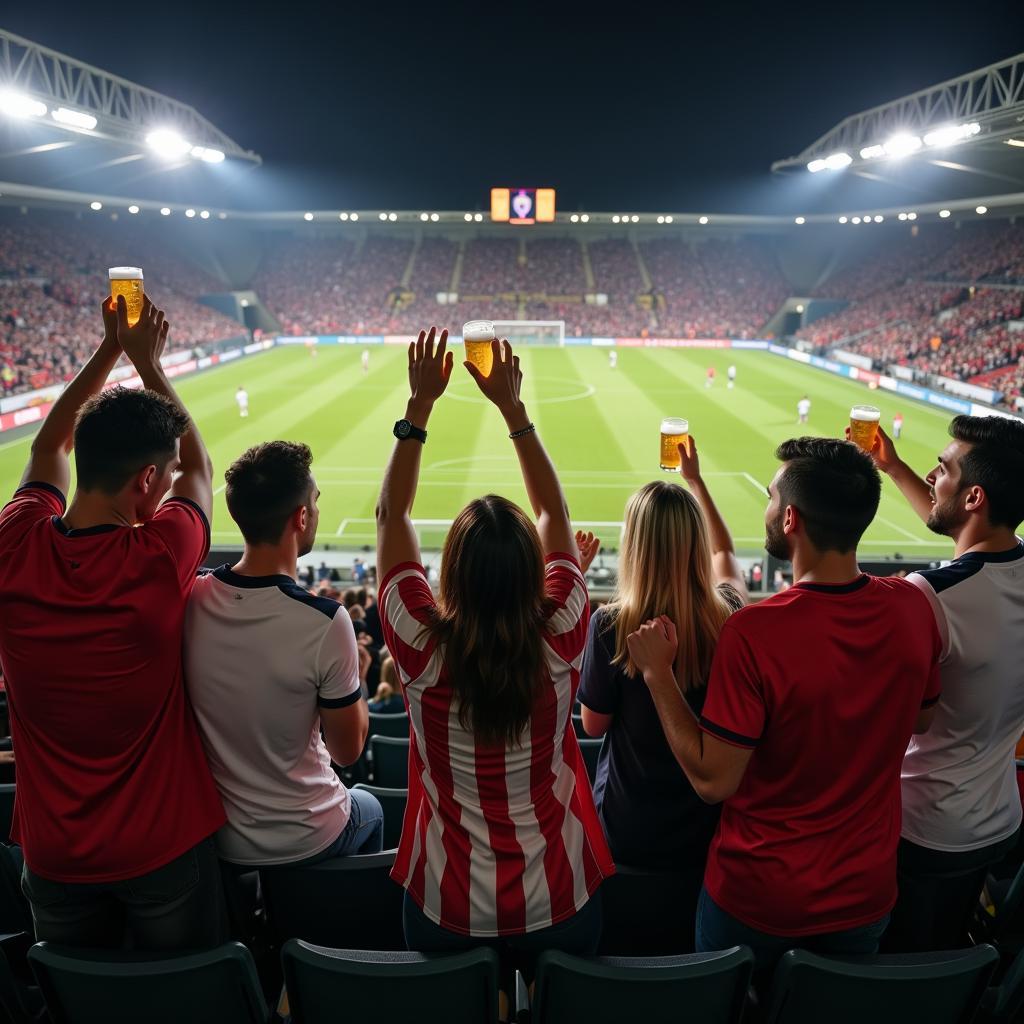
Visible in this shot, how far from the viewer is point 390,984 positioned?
226cm

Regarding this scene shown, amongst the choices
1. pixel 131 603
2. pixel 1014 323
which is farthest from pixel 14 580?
pixel 1014 323

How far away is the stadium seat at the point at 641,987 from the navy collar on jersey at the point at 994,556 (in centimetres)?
165

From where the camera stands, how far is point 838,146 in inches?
1581

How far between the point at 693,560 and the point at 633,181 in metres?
53.5

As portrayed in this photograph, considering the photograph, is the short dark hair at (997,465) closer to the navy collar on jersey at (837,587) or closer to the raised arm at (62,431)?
the navy collar on jersey at (837,587)

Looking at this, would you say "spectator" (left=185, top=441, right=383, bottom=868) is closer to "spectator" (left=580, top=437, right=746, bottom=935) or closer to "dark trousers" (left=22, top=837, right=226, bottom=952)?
"dark trousers" (left=22, top=837, right=226, bottom=952)

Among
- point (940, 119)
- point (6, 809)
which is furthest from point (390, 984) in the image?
point (940, 119)

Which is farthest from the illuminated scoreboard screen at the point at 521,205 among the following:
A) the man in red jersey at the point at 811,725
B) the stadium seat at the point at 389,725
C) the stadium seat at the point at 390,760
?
the man in red jersey at the point at 811,725

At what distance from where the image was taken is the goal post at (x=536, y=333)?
55.1 m

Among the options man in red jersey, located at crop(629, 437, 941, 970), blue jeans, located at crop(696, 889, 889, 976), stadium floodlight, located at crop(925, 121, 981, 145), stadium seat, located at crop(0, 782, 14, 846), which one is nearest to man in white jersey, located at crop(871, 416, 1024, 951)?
man in red jersey, located at crop(629, 437, 941, 970)

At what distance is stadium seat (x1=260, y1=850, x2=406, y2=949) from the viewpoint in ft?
9.41

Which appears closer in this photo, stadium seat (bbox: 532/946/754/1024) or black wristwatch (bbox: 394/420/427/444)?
stadium seat (bbox: 532/946/754/1024)

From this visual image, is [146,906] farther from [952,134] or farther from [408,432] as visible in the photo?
[952,134]

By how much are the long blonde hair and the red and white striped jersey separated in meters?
0.35
